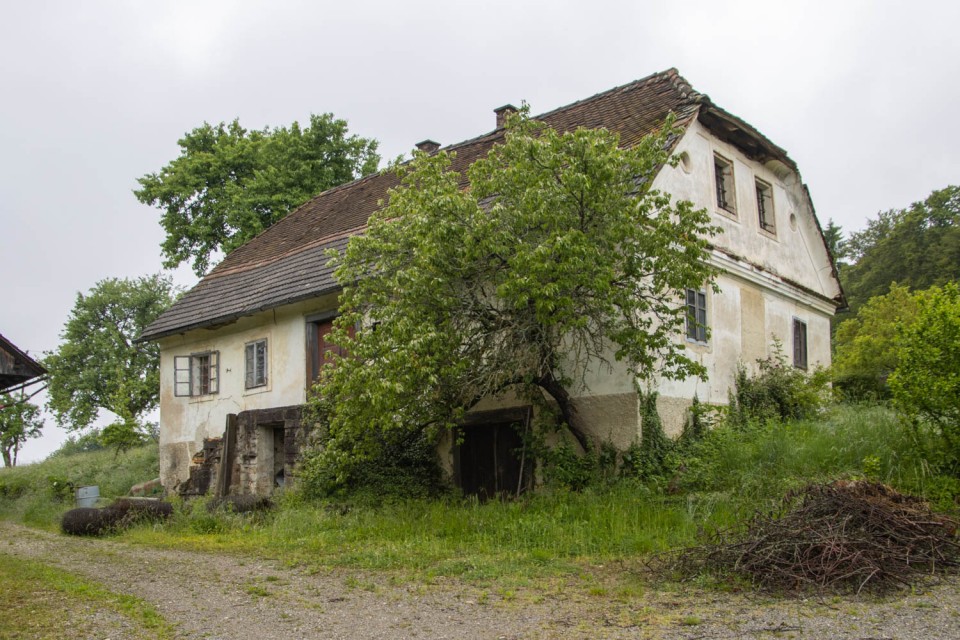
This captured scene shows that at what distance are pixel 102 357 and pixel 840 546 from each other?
41.1 m

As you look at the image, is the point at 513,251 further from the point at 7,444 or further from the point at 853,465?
the point at 7,444

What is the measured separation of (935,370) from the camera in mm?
10336

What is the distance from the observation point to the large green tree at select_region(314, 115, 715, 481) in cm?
1143

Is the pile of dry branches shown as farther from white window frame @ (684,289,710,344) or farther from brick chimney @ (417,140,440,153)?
brick chimney @ (417,140,440,153)

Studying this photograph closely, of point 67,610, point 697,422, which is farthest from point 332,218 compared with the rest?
point 67,610

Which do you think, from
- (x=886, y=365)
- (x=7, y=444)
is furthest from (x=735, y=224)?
(x=7, y=444)

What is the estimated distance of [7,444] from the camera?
47312 millimetres

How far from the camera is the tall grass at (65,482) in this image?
17297 mm

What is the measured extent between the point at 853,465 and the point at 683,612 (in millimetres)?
5298

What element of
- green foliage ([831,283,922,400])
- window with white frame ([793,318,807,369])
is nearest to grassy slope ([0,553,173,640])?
green foliage ([831,283,922,400])

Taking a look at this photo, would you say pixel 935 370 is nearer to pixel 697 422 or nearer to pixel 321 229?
pixel 697 422

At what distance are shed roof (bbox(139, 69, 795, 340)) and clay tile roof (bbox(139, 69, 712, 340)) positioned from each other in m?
0.03

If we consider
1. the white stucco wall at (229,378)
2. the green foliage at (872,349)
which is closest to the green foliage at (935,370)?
the green foliage at (872,349)

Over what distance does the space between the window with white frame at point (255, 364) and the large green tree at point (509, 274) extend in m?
5.78
